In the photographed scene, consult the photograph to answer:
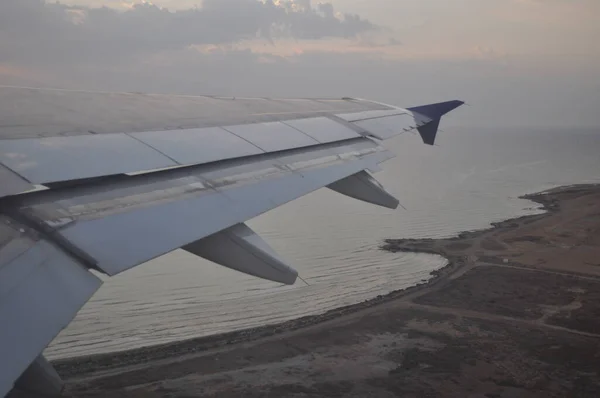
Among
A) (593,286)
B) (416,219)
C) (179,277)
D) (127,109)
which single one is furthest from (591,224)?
(127,109)

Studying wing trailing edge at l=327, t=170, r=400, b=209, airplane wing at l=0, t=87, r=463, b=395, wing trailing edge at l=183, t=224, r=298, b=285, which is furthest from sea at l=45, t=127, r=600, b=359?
wing trailing edge at l=183, t=224, r=298, b=285

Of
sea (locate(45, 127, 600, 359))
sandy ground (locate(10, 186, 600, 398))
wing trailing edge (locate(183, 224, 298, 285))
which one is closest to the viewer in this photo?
wing trailing edge (locate(183, 224, 298, 285))

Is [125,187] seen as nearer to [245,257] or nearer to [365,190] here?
[245,257]

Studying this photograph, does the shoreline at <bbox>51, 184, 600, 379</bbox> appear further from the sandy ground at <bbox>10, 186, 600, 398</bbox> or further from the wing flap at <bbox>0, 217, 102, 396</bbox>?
the wing flap at <bbox>0, 217, 102, 396</bbox>

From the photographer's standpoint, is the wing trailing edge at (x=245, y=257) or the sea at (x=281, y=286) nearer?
the wing trailing edge at (x=245, y=257)

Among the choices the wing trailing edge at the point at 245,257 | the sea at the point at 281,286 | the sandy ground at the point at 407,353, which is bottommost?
the sea at the point at 281,286

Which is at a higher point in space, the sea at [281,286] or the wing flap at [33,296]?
the wing flap at [33,296]

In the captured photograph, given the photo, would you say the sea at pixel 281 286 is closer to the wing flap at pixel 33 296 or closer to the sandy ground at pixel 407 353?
the sandy ground at pixel 407 353

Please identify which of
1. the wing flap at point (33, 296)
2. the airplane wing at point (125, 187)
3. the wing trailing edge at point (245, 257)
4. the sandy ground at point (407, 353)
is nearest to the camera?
the wing flap at point (33, 296)

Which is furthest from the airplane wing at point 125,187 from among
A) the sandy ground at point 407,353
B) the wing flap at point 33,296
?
the sandy ground at point 407,353
